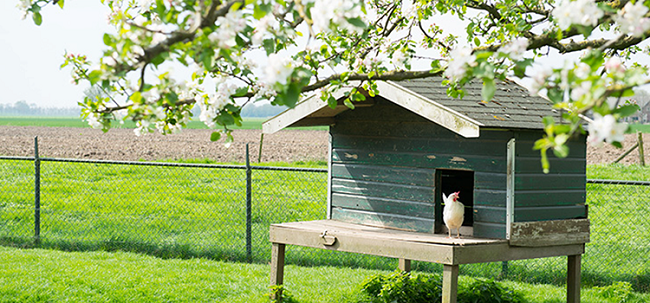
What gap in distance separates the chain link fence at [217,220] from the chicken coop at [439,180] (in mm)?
1772

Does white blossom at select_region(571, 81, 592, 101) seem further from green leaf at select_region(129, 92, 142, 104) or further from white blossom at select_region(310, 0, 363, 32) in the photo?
green leaf at select_region(129, 92, 142, 104)

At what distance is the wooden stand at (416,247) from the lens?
175 inches

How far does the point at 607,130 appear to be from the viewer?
6.10ft

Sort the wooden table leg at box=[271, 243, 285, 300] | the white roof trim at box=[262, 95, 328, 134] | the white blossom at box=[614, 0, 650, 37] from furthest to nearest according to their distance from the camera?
1. the wooden table leg at box=[271, 243, 285, 300]
2. the white roof trim at box=[262, 95, 328, 134]
3. the white blossom at box=[614, 0, 650, 37]

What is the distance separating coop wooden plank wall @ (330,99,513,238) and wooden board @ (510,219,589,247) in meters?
0.12

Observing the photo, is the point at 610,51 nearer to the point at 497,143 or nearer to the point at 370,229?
the point at 497,143

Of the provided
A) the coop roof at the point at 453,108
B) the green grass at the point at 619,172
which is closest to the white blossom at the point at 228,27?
the coop roof at the point at 453,108

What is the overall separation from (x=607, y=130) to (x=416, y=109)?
2777mm

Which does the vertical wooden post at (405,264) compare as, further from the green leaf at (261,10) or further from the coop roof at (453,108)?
the green leaf at (261,10)

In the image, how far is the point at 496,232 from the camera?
464 cm

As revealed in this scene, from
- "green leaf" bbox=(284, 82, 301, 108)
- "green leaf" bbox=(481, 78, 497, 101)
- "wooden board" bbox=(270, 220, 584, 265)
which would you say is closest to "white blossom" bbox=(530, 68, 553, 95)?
"green leaf" bbox=(481, 78, 497, 101)

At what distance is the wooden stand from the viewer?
14.6 ft

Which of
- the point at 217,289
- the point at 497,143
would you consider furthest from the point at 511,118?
the point at 217,289

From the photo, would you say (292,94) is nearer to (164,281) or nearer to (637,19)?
(637,19)
